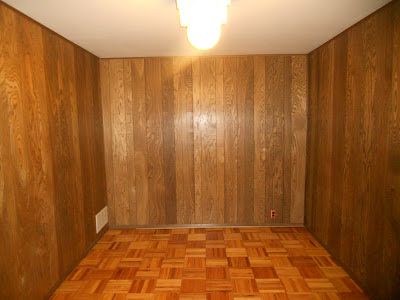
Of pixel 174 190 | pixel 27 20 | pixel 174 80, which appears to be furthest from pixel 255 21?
pixel 174 190

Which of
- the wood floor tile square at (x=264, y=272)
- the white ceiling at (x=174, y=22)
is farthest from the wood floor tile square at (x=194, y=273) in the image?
the white ceiling at (x=174, y=22)

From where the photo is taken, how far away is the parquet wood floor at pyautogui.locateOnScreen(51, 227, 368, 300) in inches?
81.1

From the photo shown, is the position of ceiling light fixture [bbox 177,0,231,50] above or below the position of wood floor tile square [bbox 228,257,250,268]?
above

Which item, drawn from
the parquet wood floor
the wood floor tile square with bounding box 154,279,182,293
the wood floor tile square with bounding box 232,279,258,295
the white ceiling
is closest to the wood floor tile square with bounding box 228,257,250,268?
the parquet wood floor

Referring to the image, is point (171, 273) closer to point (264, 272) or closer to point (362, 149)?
point (264, 272)

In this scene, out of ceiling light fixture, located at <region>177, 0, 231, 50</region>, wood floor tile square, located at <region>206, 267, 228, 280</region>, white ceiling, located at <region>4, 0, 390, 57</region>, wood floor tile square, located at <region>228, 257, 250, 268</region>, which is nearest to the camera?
ceiling light fixture, located at <region>177, 0, 231, 50</region>

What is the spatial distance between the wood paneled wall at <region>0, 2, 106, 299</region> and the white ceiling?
8.2 inches

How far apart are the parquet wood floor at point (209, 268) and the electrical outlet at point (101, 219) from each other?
0.14 metres

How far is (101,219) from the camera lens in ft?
9.98

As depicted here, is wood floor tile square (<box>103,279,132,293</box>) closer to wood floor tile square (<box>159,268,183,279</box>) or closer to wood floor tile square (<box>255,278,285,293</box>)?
wood floor tile square (<box>159,268,183,279</box>)

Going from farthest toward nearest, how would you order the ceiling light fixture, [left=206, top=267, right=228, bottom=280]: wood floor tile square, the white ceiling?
1. [left=206, top=267, right=228, bottom=280]: wood floor tile square
2. the white ceiling
3. the ceiling light fixture

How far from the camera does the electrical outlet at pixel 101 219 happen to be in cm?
295

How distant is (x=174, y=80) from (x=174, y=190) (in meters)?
1.30

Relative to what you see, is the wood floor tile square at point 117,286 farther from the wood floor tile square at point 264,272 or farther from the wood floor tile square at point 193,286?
the wood floor tile square at point 264,272
